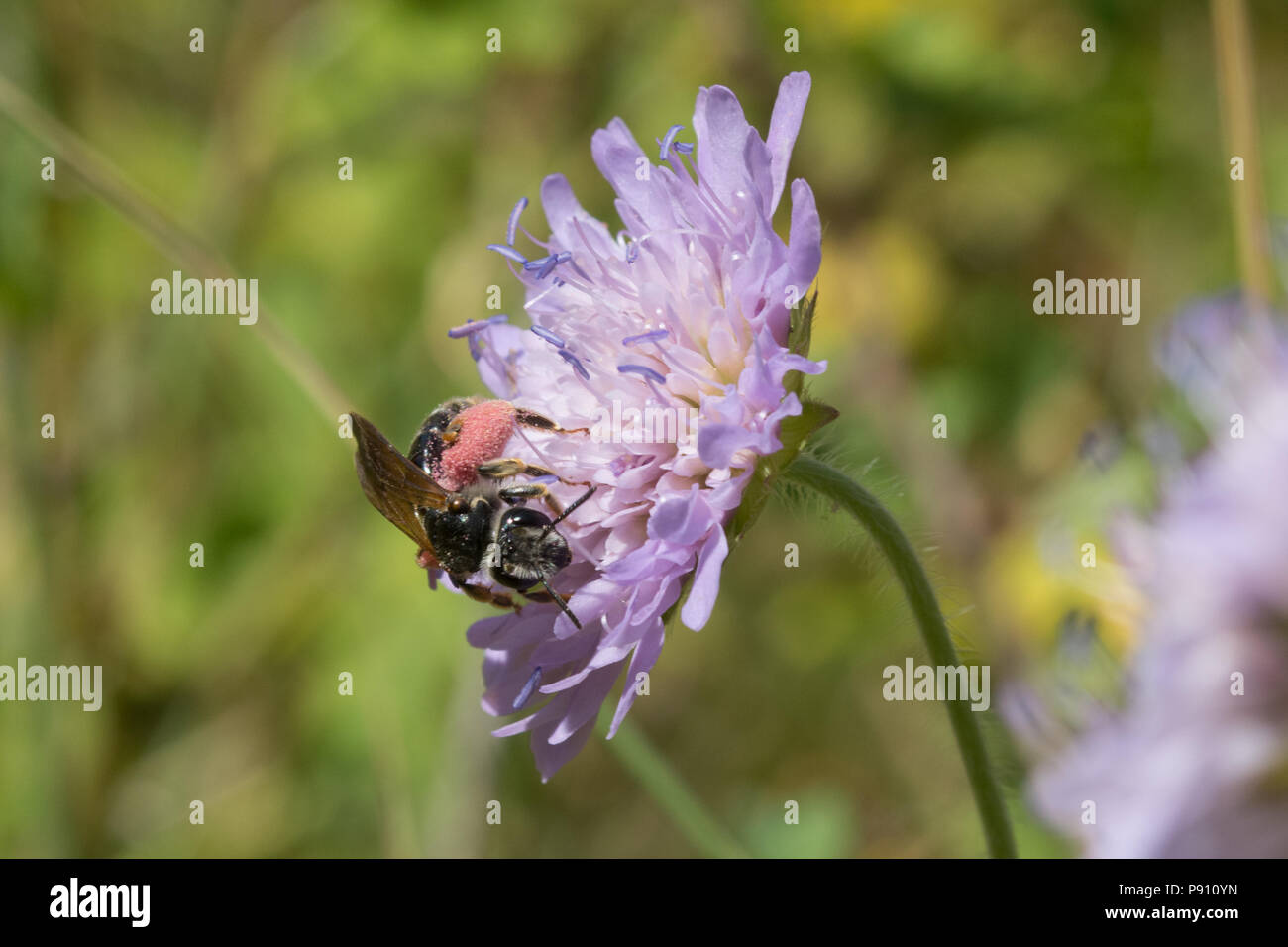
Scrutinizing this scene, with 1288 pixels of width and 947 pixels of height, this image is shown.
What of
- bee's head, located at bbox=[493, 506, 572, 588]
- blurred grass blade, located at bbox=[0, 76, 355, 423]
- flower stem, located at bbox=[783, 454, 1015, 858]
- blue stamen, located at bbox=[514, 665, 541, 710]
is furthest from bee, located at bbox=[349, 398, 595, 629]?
blurred grass blade, located at bbox=[0, 76, 355, 423]

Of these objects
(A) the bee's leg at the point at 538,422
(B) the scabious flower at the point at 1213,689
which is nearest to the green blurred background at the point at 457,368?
(A) the bee's leg at the point at 538,422

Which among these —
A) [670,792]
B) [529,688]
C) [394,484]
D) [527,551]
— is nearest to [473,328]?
[394,484]

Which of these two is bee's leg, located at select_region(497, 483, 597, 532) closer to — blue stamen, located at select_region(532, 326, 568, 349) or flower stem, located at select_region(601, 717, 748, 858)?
blue stamen, located at select_region(532, 326, 568, 349)

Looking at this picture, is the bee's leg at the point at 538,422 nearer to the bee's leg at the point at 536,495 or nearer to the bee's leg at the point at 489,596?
the bee's leg at the point at 536,495
